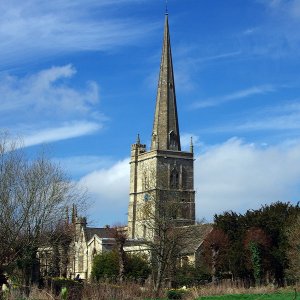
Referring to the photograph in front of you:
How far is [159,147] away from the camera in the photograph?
96.1m

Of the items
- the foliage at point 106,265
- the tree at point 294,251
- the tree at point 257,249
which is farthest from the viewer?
the foliage at point 106,265

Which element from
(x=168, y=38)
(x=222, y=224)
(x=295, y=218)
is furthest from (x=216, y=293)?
(x=168, y=38)

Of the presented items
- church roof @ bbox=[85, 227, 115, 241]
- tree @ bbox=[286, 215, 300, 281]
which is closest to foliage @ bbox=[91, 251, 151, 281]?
tree @ bbox=[286, 215, 300, 281]

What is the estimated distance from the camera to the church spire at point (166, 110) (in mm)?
97250

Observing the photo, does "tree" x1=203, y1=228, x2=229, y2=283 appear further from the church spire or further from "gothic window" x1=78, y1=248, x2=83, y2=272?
the church spire

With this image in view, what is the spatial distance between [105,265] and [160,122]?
39.6m

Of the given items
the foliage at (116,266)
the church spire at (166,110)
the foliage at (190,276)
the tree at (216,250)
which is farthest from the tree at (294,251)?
the church spire at (166,110)

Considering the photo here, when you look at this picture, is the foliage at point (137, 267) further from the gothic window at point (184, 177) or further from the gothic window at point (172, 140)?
the gothic window at point (172, 140)

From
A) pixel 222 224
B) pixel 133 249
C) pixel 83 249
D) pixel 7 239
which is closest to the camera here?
pixel 7 239

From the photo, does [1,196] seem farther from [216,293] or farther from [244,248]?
[244,248]

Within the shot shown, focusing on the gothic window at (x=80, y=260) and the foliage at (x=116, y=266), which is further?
the gothic window at (x=80, y=260)

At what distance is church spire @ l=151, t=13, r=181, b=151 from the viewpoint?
3829 inches

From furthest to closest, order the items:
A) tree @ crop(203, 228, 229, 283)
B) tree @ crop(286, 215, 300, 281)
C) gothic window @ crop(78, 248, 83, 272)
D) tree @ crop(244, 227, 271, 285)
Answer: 1. gothic window @ crop(78, 248, 83, 272)
2. tree @ crop(203, 228, 229, 283)
3. tree @ crop(244, 227, 271, 285)
4. tree @ crop(286, 215, 300, 281)

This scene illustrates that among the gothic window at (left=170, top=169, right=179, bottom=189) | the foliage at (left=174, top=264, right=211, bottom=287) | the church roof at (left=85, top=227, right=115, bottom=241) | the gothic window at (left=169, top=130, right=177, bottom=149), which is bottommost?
the foliage at (left=174, top=264, right=211, bottom=287)
